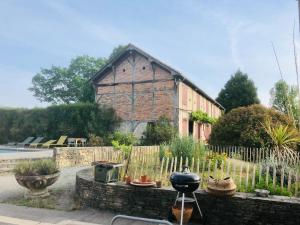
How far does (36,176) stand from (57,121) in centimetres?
1782

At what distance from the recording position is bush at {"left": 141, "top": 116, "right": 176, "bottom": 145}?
18641 mm

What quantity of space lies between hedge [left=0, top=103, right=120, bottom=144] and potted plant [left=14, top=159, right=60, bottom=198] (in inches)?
543

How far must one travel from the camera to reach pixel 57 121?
79.5 ft

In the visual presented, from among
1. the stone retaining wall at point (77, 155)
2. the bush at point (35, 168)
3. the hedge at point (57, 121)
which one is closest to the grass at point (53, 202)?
the bush at point (35, 168)

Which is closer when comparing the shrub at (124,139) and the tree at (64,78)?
the shrub at (124,139)

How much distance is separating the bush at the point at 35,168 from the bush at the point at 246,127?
377 inches

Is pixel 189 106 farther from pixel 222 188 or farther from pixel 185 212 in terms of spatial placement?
pixel 185 212

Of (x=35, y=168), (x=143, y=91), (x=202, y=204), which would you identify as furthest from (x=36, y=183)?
(x=143, y=91)

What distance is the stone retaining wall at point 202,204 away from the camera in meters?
5.04

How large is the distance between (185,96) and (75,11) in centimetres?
1404

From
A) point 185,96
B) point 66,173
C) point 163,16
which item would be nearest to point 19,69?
point 185,96

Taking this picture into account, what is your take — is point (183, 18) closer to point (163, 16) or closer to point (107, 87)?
point (163, 16)

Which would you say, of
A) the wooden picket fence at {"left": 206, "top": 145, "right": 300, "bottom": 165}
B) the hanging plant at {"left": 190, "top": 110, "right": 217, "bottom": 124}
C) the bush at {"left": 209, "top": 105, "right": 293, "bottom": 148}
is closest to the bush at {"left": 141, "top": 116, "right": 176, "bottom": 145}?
the hanging plant at {"left": 190, "top": 110, "right": 217, "bottom": 124}

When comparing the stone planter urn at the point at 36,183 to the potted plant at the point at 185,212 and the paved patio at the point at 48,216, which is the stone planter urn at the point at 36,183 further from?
the potted plant at the point at 185,212
